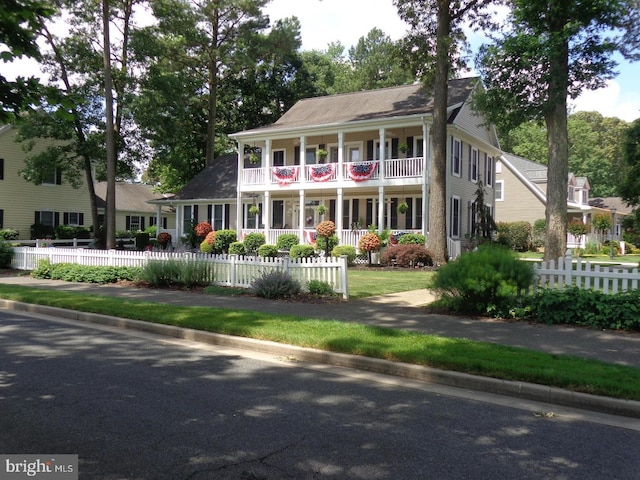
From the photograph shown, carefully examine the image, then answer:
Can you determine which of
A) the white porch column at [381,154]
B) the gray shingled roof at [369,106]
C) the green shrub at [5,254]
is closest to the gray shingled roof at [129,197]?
the gray shingled roof at [369,106]

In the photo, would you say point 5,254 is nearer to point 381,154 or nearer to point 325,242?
point 325,242

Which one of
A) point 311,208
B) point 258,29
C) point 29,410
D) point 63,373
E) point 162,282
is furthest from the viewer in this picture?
point 258,29

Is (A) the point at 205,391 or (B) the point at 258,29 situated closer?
(A) the point at 205,391

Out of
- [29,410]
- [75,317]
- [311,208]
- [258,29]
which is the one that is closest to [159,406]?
[29,410]

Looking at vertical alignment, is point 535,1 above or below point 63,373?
above

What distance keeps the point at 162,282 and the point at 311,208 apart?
611 inches

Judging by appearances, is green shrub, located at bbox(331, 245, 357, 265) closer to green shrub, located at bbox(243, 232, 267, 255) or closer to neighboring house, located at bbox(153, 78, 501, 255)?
neighboring house, located at bbox(153, 78, 501, 255)

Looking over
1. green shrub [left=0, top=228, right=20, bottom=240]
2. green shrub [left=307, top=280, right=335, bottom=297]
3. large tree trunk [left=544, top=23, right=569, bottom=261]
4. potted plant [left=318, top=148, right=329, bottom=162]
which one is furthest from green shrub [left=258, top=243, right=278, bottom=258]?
green shrub [left=0, top=228, right=20, bottom=240]

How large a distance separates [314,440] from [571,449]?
6.88 ft

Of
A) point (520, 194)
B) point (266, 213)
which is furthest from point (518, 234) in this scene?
point (266, 213)

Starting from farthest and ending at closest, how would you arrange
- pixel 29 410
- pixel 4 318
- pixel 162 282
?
1. pixel 162 282
2. pixel 4 318
3. pixel 29 410

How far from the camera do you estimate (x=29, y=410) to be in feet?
15.7

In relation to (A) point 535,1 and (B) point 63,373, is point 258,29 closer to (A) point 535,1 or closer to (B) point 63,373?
(A) point 535,1

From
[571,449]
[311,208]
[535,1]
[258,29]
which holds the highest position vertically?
[258,29]
